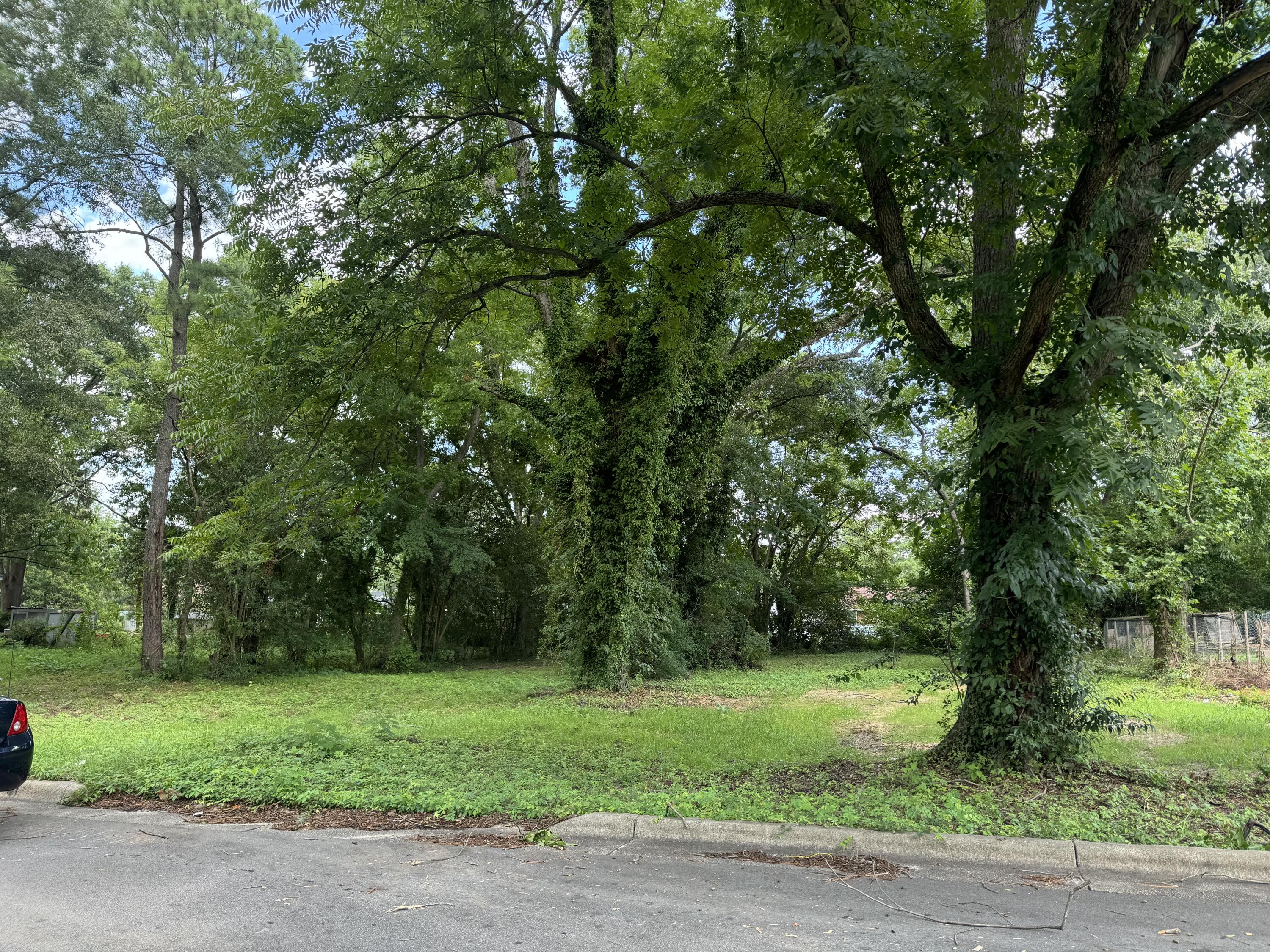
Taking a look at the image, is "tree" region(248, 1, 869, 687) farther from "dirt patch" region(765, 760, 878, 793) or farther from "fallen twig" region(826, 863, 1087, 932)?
"fallen twig" region(826, 863, 1087, 932)

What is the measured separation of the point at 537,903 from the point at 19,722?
442 cm

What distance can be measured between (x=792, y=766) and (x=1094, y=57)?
6835 millimetres

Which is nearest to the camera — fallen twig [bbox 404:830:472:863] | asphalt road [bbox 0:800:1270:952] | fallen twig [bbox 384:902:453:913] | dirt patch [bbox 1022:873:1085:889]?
asphalt road [bbox 0:800:1270:952]

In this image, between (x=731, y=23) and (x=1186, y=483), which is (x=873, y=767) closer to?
(x=731, y=23)

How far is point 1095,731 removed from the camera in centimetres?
659

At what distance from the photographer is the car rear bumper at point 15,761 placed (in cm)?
562

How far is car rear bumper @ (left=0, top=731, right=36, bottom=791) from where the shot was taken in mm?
5621

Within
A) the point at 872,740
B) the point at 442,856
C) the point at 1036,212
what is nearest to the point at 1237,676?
the point at 872,740

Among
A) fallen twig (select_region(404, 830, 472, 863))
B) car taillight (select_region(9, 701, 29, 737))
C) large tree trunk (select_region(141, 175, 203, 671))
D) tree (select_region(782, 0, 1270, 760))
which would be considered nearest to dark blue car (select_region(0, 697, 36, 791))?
car taillight (select_region(9, 701, 29, 737))

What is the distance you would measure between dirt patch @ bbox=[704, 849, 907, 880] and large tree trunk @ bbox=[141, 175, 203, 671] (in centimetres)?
1632

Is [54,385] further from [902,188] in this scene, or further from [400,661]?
[902,188]

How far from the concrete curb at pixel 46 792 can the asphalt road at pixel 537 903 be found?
155 cm

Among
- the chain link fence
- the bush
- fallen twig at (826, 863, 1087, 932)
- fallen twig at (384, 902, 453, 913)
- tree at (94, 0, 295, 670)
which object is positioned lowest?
the bush

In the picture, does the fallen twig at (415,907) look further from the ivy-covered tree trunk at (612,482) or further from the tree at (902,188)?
the ivy-covered tree trunk at (612,482)
